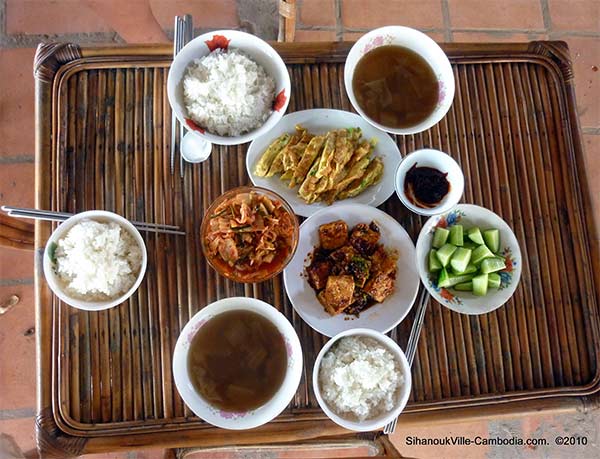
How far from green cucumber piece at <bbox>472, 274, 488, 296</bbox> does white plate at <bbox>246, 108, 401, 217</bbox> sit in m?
0.37

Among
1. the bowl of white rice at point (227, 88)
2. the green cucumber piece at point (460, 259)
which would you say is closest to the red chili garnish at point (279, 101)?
the bowl of white rice at point (227, 88)

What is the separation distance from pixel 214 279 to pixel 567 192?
1.22 m

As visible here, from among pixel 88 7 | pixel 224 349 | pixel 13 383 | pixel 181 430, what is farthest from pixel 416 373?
pixel 88 7

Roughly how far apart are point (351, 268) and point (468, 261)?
14.1 inches

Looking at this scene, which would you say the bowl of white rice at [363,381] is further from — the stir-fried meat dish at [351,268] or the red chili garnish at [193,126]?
the red chili garnish at [193,126]

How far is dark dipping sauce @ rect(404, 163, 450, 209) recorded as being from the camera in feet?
5.34

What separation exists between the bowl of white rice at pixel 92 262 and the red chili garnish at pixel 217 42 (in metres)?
0.59

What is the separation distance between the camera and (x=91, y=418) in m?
1.52

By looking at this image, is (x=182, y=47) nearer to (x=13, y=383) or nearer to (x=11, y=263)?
(x=11, y=263)

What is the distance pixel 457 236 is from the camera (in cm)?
160

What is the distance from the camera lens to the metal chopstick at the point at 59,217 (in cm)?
145

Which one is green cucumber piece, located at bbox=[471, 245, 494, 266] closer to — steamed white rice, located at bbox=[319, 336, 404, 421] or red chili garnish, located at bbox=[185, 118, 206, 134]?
steamed white rice, located at bbox=[319, 336, 404, 421]

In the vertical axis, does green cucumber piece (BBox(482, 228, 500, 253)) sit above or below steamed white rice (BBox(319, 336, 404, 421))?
above

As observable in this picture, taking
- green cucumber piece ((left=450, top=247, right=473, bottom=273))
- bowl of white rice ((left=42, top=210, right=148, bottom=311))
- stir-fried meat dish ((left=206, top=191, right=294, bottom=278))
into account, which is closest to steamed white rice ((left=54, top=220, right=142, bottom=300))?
bowl of white rice ((left=42, top=210, right=148, bottom=311))
